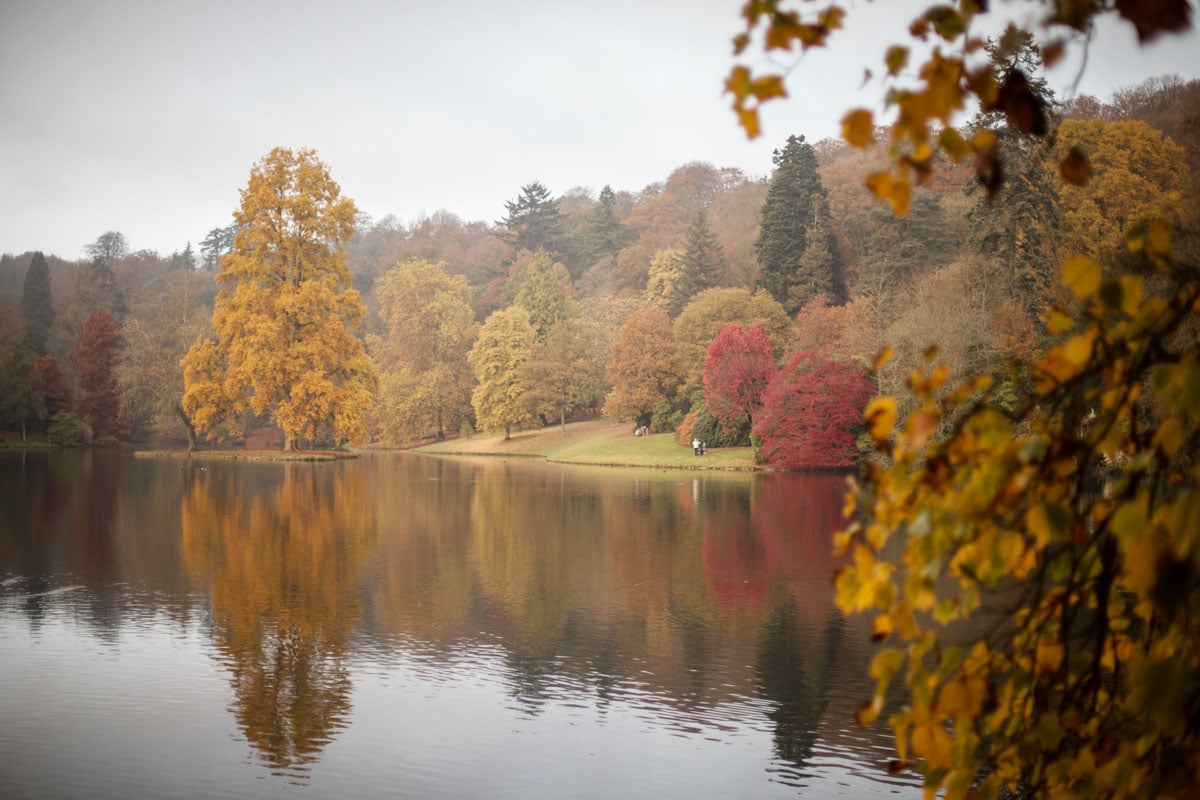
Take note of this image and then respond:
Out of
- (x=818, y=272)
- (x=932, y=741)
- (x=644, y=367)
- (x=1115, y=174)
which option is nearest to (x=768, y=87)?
(x=932, y=741)

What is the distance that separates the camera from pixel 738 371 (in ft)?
143

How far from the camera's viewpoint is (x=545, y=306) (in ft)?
224

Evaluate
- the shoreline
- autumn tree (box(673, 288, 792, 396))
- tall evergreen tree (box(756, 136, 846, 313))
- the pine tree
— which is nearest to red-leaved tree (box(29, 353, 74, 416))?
the shoreline

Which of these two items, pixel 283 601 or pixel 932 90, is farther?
pixel 283 601

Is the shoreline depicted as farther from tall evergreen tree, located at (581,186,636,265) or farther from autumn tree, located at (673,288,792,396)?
tall evergreen tree, located at (581,186,636,265)

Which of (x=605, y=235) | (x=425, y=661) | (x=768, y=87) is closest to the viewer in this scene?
(x=768, y=87)

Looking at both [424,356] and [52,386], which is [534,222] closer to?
[424,356]

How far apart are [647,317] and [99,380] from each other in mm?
33013

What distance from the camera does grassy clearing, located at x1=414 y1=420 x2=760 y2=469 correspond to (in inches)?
1705

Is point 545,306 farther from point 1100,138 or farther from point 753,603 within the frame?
point 753,603

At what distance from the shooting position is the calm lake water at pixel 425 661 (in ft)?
24.4

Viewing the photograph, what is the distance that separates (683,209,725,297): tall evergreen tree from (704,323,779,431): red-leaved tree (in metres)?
16.9

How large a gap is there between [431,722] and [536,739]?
0.98m

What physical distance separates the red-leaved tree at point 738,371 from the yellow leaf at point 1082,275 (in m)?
41.2
